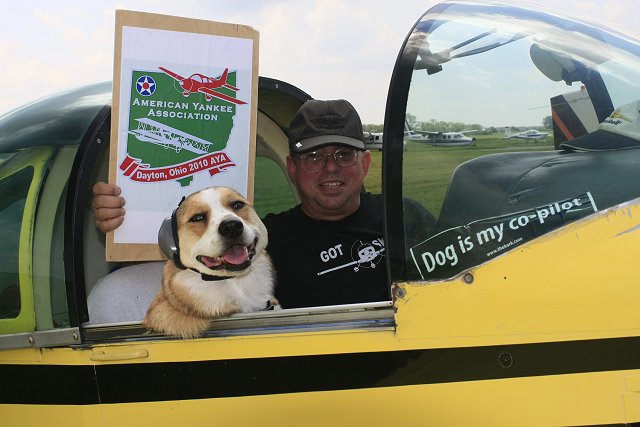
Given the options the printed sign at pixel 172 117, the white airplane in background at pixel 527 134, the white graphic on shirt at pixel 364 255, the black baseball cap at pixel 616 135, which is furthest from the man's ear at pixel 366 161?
the black baseball cap at pixel 616 135

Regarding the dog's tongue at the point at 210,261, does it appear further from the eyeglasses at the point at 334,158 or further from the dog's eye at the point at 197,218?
the eyeglasses at the point at 334,158

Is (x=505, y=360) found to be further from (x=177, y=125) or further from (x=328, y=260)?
(x=177, y=125)

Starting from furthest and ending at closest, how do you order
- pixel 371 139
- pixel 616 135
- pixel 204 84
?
pixel 371 139, pixel 204 84, pixel 616 135

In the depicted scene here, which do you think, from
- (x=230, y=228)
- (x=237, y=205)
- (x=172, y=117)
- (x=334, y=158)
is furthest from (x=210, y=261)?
(x=334, y=158)

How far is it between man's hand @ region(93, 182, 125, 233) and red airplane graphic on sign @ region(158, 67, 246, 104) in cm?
45

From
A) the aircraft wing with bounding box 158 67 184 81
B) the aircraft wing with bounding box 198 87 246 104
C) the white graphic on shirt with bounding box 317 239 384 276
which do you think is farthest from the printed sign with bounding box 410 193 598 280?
the aircraft wing with bounding box 158 67 184 81

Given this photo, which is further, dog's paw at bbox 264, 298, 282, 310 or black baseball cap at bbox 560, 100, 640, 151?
dog's paw at bbox 264, 298, 282, 310

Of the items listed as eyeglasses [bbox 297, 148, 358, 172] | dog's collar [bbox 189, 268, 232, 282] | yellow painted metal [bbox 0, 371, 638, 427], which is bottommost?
yellow painted metal [bbox 0, 371, 638, 427]

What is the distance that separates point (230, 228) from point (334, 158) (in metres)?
1.01

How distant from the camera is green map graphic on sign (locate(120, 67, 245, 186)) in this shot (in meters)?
2.38

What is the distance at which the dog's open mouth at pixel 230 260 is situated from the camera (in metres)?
2.03

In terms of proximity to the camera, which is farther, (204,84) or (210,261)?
(204,84)

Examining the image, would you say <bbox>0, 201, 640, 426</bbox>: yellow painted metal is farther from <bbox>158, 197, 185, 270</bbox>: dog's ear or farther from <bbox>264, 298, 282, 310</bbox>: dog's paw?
<bbox>158, 197, 185, 270</bbox>: dog's ear

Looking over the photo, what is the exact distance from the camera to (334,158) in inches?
115
